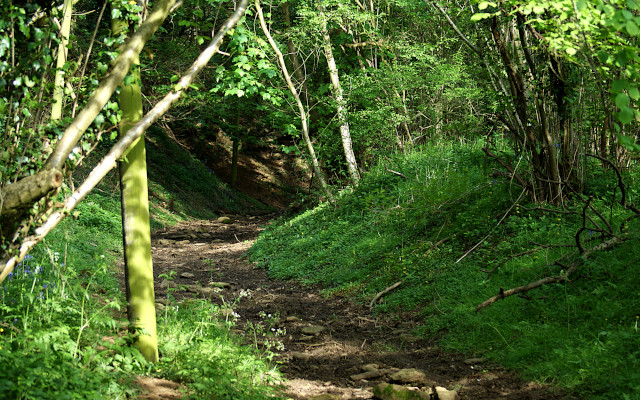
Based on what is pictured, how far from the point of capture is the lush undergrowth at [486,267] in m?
4.30

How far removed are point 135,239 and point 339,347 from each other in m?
2.61

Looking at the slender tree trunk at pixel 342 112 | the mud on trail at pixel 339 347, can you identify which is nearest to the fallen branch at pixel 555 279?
the mud on trail at pixel 339 347

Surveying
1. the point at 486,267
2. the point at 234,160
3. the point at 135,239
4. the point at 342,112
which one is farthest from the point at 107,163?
the point at 234,160

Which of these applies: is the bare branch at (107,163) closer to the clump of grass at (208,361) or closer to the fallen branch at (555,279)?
the clump of grass at (208,361)

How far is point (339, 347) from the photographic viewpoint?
5.62 metres

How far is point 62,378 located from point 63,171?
45.7 inches

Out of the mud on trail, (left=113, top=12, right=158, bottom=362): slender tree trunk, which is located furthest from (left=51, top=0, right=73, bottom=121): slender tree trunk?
the mud on trail

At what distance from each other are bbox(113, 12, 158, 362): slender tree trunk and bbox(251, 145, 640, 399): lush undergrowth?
2.96 m

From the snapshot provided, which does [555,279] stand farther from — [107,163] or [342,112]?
[342,112]

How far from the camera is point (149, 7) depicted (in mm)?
4137

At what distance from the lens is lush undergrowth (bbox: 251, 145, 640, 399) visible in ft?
14.1

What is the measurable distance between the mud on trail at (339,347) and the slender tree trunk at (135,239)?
3.13 feet

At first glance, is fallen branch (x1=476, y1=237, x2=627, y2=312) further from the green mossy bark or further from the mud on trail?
the green mossy bark

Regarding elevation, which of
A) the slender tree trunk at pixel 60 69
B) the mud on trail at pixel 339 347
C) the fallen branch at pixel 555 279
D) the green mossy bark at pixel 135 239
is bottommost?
the mud on trail at pixel 339 347
